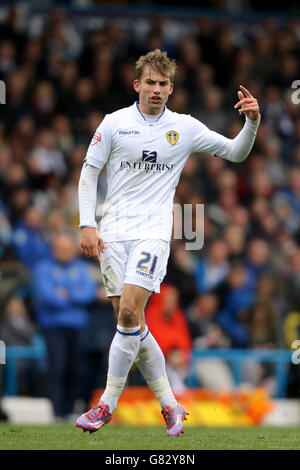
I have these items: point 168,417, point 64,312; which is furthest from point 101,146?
point 64,312

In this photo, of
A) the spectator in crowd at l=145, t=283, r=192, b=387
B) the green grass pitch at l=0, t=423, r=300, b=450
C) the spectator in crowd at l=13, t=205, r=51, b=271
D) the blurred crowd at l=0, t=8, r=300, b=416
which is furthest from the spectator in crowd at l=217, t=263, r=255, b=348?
the green grass pitch at l=0, t=423, r=300, b=450

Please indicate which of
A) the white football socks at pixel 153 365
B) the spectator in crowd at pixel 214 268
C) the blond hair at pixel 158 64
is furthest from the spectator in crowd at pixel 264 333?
the blond hair at pixel 158 64

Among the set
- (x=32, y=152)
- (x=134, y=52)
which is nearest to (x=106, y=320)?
(x=32, y=152)

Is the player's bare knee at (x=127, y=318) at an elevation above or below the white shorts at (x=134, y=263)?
below

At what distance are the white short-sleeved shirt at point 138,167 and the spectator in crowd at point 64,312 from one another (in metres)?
4.53

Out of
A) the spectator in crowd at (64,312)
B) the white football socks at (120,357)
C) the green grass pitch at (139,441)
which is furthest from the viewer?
the spectator in crowd at (64,312)

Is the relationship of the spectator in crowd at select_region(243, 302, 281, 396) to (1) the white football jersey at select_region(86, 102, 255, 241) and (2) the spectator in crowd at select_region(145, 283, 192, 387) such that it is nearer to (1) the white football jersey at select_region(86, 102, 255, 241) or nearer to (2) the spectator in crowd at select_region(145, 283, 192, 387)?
(2) the spectator in crowd at select_region(145, 283, 192, 387)

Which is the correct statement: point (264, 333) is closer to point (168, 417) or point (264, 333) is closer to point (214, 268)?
point (214, 268)

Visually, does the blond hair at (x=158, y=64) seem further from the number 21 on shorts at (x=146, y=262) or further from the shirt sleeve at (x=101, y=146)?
the number 21 on shorts at (x=146, y=262)

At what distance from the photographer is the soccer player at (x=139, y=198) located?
7461 millimetres

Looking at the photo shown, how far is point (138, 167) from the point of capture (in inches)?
298

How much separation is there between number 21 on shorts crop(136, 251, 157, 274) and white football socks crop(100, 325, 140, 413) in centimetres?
45

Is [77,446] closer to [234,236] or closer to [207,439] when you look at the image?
[207,439]

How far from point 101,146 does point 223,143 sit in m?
0.96
